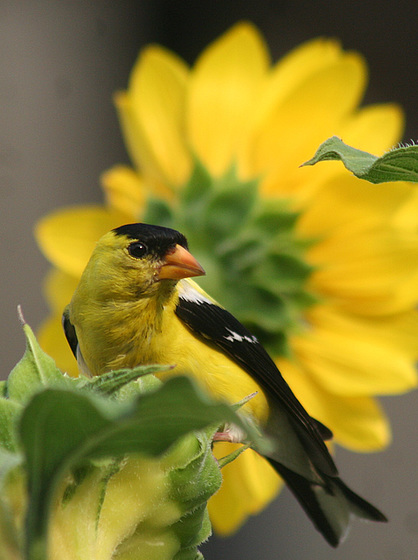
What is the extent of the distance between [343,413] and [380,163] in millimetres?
263

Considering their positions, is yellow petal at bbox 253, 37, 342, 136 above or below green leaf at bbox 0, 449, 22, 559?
above

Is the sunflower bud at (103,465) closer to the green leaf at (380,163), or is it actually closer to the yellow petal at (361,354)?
the green leaf at (380,163)

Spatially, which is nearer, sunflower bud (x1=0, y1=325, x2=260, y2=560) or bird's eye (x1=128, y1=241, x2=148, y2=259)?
sunflower bud (x1=0, y1=325, x2=260, y2=560)

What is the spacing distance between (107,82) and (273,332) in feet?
3.32

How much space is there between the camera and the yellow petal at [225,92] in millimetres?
485

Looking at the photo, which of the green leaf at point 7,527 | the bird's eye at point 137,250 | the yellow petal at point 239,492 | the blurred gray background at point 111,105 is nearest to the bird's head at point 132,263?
the bird's eye at point 137,250

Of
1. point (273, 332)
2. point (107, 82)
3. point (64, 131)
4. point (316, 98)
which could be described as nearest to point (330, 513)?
point (273, 332)

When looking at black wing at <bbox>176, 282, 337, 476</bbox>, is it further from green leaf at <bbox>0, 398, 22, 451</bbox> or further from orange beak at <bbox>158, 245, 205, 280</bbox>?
green leaf at <bbox>0, 398, 22, 451</bbox>

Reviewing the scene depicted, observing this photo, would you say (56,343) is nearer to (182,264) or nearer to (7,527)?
(182,264)

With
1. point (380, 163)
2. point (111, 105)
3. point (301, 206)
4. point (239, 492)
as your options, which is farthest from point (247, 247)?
point (111, 105)

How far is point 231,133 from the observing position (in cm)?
48

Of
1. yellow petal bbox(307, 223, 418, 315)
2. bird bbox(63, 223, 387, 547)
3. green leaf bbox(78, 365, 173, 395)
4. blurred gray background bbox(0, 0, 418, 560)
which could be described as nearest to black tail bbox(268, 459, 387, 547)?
bird bbox(63, 223, 387, 547)

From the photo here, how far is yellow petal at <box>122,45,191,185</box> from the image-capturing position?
1.47ft

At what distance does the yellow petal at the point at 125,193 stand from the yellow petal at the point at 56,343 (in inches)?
3.2
